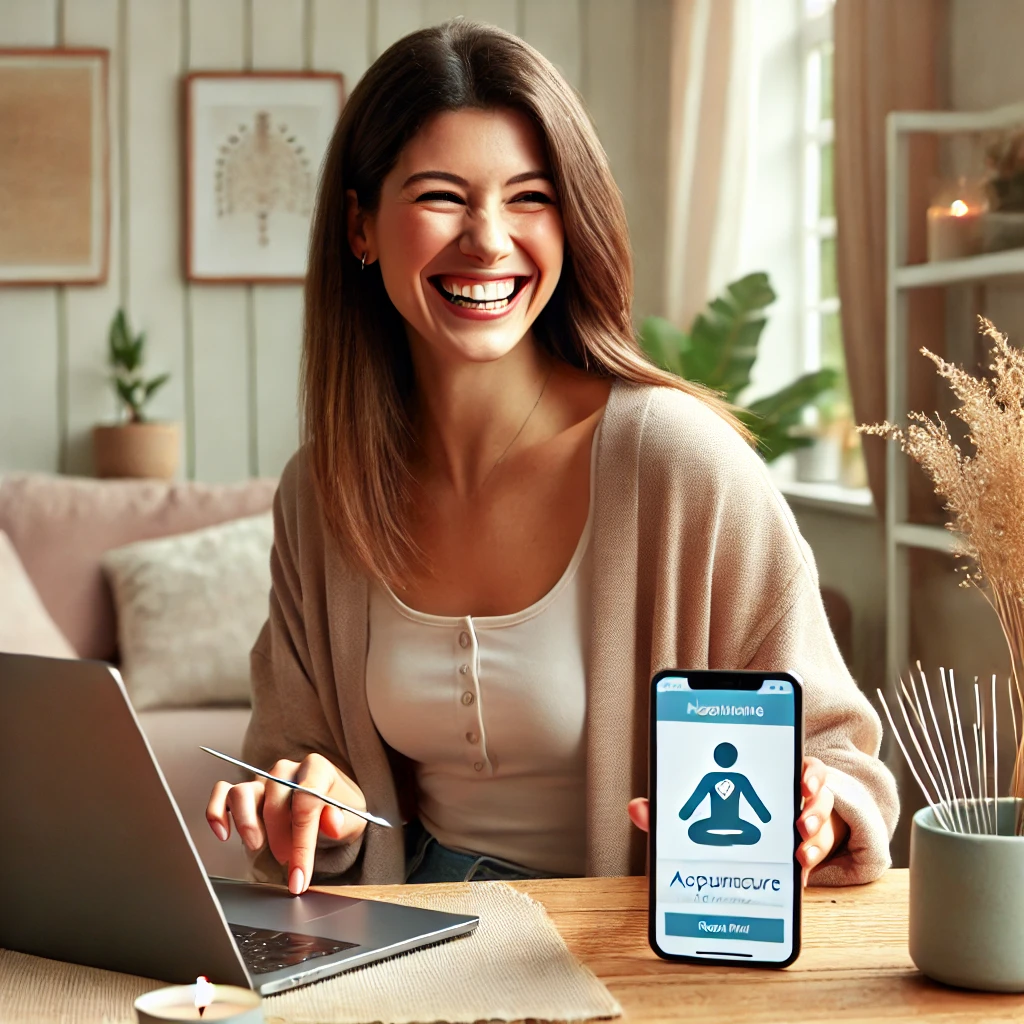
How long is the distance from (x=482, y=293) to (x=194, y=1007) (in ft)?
2.75

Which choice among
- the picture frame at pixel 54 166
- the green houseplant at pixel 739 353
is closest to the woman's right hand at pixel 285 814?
the green houseplant at pixel 739 353

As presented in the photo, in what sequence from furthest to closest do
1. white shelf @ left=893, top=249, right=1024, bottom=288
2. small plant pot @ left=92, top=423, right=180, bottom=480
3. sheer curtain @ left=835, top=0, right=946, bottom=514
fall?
small plant pot @ left=92, top=423, right=180, bottom=480
sheer curtain @ left=835, top=0, right=946, bottom=514
white shelf @ left=893, top=249, right=1024, bottom=288

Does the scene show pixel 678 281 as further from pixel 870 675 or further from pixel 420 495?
pixel 420 495

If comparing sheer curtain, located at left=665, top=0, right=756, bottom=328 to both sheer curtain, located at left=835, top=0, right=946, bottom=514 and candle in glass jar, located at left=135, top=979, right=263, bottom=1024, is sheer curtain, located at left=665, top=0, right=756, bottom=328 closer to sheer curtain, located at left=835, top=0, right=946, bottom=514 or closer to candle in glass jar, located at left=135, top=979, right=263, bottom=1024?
sheer curtain, located at left=835, top=0, right=946, bottom=514

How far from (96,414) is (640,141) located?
5.98ft

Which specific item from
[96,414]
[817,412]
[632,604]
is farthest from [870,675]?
[96,414]

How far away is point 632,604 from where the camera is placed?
1.26 metres

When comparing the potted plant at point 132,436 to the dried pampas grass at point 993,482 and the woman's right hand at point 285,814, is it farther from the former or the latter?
the dried pampas grass at point 993,482

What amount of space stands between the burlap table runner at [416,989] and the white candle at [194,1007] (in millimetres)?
90

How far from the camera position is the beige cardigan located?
3.92 feet

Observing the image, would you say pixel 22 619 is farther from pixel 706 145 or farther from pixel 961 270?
pixel 706 145

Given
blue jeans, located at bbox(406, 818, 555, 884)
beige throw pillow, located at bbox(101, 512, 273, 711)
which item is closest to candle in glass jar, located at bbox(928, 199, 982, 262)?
blue jeans, located at bbox(406, 818, 555, 884)

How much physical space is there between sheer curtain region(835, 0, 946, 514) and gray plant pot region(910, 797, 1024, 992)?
69.8 inches

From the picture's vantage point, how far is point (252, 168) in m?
3.86
